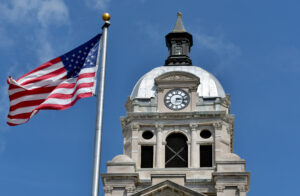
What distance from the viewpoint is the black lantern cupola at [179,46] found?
7269 centimetres

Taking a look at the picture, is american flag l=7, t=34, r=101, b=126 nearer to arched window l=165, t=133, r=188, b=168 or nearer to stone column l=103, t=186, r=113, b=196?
stone column l=103, t=186, r=113, b=196

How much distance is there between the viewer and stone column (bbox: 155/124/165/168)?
211ft

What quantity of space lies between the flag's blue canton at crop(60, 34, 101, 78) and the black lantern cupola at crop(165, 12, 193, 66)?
40.0m

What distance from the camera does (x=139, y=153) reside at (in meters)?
64.8

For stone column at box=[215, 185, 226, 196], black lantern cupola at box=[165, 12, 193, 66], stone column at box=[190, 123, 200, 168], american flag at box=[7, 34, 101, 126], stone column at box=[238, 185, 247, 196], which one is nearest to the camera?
american flag at box=[7, 34, 101, 126]

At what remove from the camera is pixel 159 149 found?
64.8 m

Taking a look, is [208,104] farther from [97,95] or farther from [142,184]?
[97,95]

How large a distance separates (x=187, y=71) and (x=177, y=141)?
6724 millimetres

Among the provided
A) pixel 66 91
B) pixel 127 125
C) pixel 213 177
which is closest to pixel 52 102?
pixel 66 91

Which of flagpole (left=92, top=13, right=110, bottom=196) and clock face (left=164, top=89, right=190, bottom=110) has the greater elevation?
clock face (left=164, top=89, right=190, bottom=110)

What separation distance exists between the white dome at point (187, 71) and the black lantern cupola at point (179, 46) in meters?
1.56

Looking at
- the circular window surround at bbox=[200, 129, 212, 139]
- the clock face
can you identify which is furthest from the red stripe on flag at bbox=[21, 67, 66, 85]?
the clock face

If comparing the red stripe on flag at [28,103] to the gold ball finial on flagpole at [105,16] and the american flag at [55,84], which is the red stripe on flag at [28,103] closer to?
the american flag at [55,84]

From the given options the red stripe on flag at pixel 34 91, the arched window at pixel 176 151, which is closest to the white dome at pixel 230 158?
the arched window at pixel 176 151
